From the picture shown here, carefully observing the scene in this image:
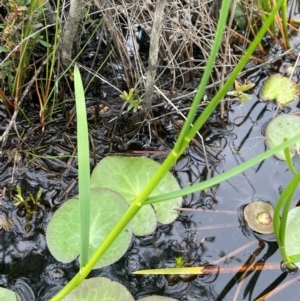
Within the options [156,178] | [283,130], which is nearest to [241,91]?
[283,130]

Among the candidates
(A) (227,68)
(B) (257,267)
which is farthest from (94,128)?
(B) (257,267)

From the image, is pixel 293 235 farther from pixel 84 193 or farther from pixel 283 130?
pixel 84 193

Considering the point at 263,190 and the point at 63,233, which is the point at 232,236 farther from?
the point at 63,233

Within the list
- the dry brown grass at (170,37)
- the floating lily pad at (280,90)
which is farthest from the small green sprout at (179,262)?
the floating lily pad at (280,90)

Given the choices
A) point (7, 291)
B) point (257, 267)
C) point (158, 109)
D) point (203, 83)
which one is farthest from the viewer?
point (158, 109)

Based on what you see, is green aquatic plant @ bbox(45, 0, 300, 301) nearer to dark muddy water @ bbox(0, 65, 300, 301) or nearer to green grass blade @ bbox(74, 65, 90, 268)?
green grass blade @ bbox(74, 65, 90, 268)

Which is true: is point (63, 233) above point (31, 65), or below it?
below
